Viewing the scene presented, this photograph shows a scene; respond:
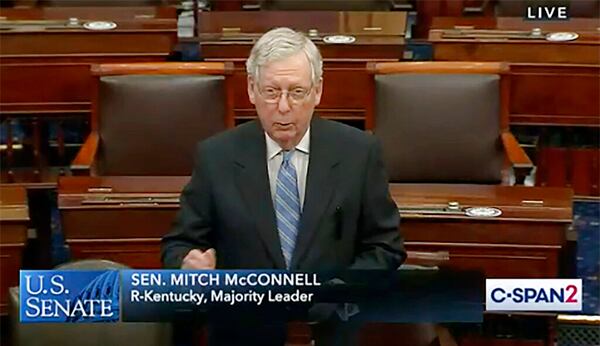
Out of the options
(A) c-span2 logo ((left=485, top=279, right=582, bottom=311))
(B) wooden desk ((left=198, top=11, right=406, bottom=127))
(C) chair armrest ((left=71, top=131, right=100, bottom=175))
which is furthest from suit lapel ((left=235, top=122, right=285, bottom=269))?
(B) wooden desk ((left=198, top=11, right=406, bottom=127))

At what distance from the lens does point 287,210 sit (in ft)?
5.82

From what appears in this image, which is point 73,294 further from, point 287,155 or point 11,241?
point 11,241

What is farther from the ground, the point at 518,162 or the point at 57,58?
the point at 57,58

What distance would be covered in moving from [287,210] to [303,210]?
0.03 meters

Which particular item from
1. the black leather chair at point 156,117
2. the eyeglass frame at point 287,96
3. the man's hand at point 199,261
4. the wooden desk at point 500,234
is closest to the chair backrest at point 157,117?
the black leather chair at point 156,117

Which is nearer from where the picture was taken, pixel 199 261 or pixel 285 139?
pixel 199 261

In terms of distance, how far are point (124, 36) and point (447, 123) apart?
95cm

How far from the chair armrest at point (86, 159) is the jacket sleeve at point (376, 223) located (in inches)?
38.2

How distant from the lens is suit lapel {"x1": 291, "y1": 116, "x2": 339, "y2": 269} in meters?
1.75

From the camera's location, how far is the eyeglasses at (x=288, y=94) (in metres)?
1.73

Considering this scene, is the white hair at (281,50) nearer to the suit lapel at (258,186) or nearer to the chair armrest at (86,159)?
the suit lapel at (258,186)

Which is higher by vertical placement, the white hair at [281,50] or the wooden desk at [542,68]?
the white hair at [281,50]

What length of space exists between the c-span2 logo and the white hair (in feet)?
1.42

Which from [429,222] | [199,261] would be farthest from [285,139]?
[429,222]
